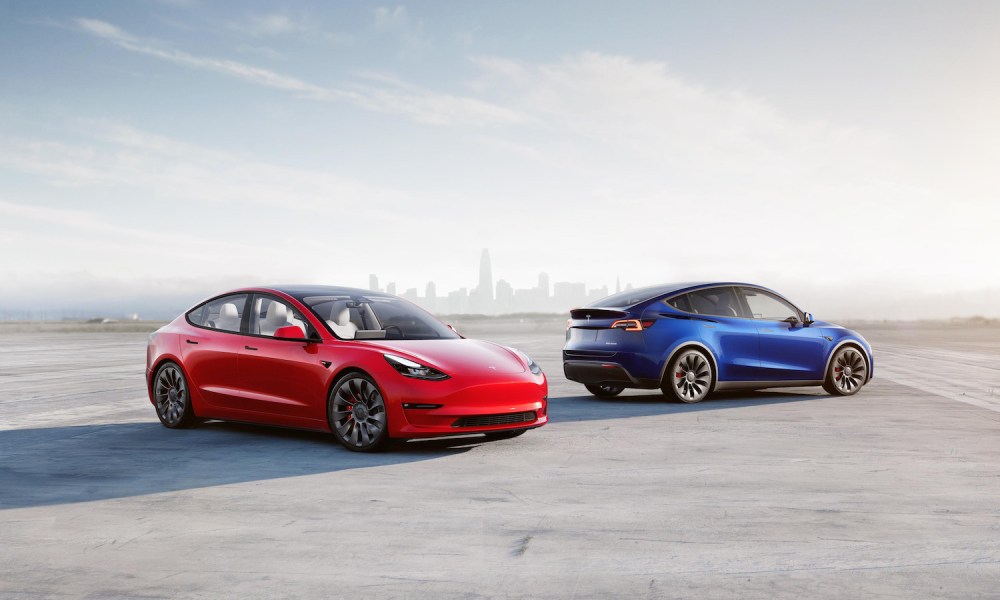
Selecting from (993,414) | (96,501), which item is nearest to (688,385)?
(993,414)

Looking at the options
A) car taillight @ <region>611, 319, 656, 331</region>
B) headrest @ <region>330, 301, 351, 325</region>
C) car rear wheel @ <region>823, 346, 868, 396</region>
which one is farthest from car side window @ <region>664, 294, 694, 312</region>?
headrest @ <region>330, 301, 351, 325</region>

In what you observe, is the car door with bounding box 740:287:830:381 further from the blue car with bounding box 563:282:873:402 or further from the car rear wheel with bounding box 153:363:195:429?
the car rear wheel with bounding box 153:363:195:429

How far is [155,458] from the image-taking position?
852cm

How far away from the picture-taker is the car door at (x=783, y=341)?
44.7 ft

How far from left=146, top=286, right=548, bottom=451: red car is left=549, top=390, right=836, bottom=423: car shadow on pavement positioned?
2452 millimetres

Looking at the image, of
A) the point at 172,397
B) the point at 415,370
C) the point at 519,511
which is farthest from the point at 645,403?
the point at 519,511

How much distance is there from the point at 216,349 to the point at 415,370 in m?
2.69

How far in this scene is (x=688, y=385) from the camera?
1320 cm

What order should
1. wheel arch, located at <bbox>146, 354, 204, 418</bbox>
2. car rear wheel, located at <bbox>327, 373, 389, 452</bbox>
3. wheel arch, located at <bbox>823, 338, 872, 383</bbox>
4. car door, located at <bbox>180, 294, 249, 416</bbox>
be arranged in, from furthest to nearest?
wheel arch, located at <bbox>823, 338, 872, 383</bbox> < wheel arch, located at <bbox>146, 354, 204, 418</bbox> < car door, located at <bbox>180, 294, 249, 416</bbox> < car rear wheel, located at <bbox>327, 373, 389, 452</bbox>

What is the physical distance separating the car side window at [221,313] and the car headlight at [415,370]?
231 centimetres

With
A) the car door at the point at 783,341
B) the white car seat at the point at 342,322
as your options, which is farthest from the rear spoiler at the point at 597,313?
the white car seat at the point at 342,322

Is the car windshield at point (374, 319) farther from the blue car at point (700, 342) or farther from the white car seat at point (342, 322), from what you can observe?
the blue car at point (700, 342)

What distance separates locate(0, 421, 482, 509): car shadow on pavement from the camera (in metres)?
7.16

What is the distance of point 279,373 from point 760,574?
5.78 m
